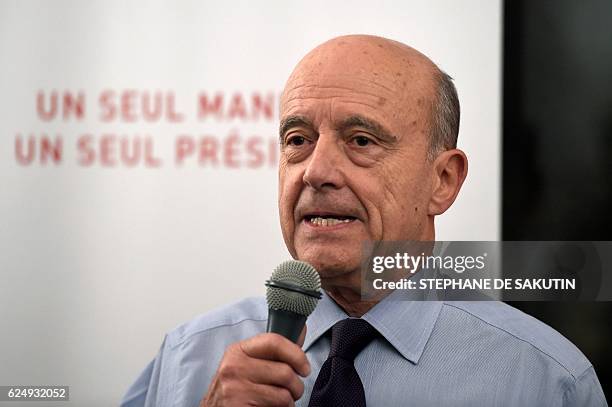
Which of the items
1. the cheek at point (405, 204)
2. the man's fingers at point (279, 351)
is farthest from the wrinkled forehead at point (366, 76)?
the man's fingers at point (279, 351)

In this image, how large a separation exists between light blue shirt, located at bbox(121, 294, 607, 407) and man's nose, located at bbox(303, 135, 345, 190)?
0.78 feet

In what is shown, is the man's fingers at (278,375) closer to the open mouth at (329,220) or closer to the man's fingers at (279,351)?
the man's fingers at (279,351)

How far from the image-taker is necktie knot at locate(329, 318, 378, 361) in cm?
129

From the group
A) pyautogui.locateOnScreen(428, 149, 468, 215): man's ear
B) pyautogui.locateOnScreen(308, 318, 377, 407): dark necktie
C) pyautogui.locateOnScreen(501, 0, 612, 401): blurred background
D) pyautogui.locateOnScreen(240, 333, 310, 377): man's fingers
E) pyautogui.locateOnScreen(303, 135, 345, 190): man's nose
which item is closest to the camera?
pyautogui.locateOnScreen(240, 333, 310, 377): man's fingers

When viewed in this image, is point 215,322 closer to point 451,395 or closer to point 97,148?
point 451,395

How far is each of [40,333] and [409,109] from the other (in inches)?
49.1

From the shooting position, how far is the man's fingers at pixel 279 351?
1.02 metres

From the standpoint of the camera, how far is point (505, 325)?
4.58 ft

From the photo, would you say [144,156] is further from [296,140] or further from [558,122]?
[558,122]

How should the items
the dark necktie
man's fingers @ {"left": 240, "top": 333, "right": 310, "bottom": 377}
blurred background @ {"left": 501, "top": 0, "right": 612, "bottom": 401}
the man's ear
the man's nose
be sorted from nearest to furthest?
man's fingers @ {"left": 240, "top": 333, "right": 310, "bottom": 377}
the dark necktie
the man's nose
the man's ear
blurred background @ {"left": 501, "top": 0, "right": 612, "bottom": 401}

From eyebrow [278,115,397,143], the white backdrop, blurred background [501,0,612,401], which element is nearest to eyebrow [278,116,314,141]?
eyebrow [278,115,397,143]

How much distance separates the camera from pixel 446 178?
4.93 feet

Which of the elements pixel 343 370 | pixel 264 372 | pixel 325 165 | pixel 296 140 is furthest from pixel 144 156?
pixel 264 372

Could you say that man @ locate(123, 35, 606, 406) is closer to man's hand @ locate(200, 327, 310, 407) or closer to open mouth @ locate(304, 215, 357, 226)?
open mouth @ locate(304, 215, 357, 226)
